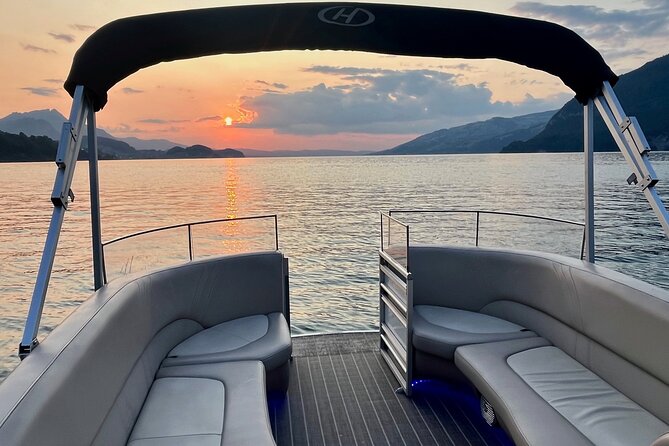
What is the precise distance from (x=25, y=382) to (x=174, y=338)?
5.30 ft

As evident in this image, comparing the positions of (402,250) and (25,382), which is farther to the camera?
(402,250)

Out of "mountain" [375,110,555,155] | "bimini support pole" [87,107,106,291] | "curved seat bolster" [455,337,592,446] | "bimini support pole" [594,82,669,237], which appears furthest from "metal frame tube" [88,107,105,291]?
"mountain" [375,110,555,155]

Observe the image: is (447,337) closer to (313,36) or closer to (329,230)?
(313,36)

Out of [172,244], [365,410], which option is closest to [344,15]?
[365,410]

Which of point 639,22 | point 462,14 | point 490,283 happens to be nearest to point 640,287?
point 490,283

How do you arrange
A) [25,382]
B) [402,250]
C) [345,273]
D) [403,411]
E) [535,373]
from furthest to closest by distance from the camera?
1. [345,273]
2. [402,250]
3. [403,411]
4. [535,373]
5. [25,382]

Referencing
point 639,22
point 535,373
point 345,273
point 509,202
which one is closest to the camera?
point 535,373

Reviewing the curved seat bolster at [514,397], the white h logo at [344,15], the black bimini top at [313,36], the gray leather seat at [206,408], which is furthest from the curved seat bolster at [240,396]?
the white h logo at [344,15]

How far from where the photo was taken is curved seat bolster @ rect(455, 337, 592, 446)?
2057mm

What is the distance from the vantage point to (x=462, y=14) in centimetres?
267

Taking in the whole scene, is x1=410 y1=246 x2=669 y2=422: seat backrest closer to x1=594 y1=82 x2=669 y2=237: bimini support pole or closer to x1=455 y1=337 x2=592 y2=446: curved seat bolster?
x1=455 y1=337 x2=592 y2=446: curved seat bolster

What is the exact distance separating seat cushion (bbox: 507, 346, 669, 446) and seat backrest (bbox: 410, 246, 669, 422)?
0.25 feet

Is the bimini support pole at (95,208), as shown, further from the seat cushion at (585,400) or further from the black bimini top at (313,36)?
the seat cushion at (585,400)

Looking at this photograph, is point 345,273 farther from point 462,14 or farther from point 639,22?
point 639,22
